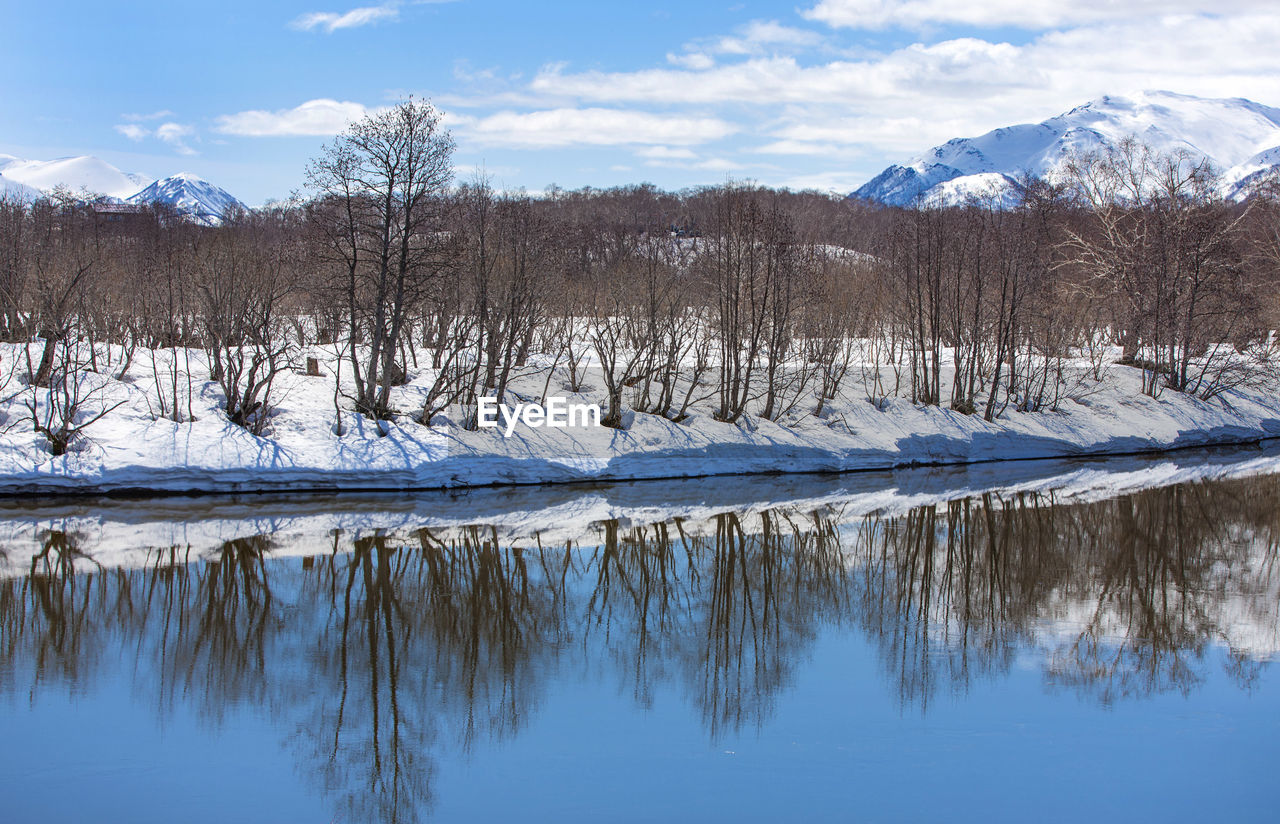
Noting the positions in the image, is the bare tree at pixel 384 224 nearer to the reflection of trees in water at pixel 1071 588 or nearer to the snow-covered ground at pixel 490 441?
the snow-covered ground at pixel 490 441

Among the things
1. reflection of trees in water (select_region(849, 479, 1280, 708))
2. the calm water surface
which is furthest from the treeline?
reflection of trees in water (select_region(849, 479, 1280, 708))

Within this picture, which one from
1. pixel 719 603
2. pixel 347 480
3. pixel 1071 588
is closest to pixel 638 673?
pixel 719 603

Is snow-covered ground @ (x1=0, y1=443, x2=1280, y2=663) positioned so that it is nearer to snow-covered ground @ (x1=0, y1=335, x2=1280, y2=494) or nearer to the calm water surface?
the calm water surface

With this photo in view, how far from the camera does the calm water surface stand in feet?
28.7

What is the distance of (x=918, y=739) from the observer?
387 inches

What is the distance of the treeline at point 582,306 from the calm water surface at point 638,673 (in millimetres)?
9169

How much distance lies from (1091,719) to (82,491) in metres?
22.6

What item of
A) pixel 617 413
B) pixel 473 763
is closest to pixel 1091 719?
pixel 473 763

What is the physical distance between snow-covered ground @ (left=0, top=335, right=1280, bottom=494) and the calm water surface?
12.0 feet

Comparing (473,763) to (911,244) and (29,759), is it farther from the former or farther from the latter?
(911,244)

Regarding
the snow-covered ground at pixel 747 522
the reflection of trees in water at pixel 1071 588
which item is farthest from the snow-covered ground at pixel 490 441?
the reflection of trees in water at pixel 1071 588

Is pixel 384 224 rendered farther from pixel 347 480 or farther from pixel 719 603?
pixel 719 603

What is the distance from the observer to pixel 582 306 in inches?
1430

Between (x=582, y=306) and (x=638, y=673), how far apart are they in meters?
25.7
